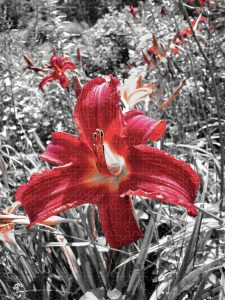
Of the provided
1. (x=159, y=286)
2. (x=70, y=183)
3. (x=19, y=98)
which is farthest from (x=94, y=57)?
(x=70, y=183)

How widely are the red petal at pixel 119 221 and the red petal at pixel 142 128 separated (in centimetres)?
10

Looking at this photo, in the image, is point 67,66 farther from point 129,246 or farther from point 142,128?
point 142,128

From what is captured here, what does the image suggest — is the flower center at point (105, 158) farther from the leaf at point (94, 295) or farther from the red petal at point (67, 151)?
the leaf at point (94, 295)

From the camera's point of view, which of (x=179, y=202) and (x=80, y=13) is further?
(x=80, y=13)

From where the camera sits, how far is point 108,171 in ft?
2.23

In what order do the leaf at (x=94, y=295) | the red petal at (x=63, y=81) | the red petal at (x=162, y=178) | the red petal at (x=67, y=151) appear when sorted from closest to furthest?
1. the red petal at (x=162, y=178)
2. the red petal at (x=67, y=151)
3. the leaf at (x=94, y=295)
4. the red petal at (x=63, y=81)

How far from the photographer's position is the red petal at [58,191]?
0.64 meters

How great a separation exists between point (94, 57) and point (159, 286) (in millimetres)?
3930

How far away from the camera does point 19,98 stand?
131 inches

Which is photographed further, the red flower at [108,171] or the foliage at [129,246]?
the foliage at [129,246]

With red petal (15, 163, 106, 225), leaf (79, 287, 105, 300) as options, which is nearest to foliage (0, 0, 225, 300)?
leaf (79, 287, 105, 300)

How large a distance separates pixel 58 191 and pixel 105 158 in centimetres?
10

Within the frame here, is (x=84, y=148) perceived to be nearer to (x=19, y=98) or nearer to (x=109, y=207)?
(x=109, y=207)

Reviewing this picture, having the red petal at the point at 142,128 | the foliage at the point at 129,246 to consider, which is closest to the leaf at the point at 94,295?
the foliage at the point at 129,246
